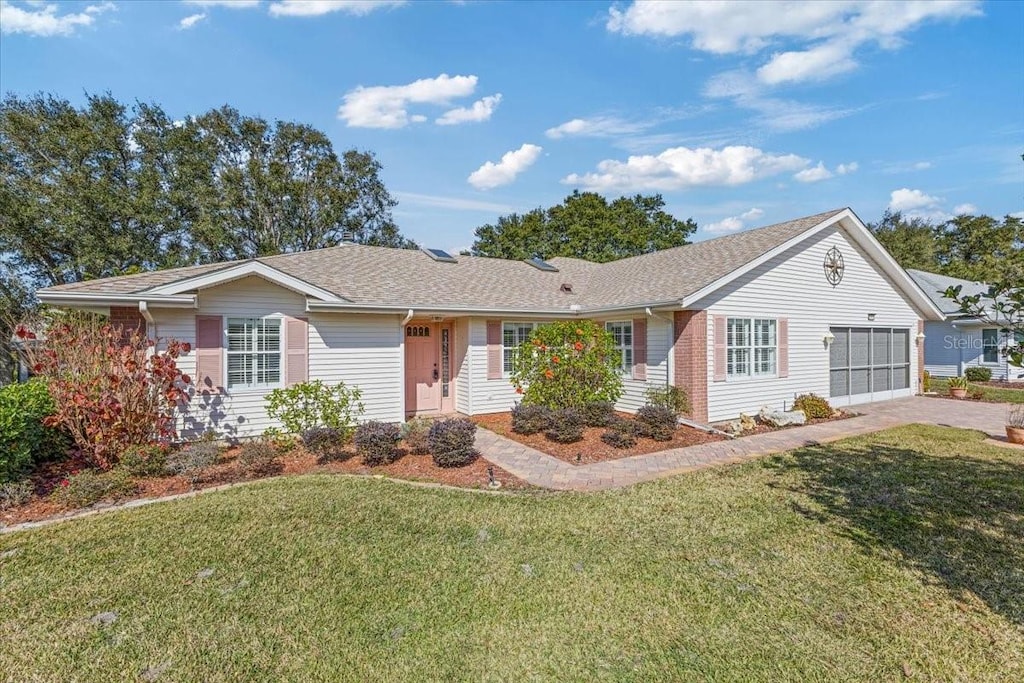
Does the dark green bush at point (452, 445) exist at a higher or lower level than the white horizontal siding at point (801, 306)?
lower

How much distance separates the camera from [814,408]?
11.9 metres

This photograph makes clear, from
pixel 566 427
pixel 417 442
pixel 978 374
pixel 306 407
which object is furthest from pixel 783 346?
pixel 978 374

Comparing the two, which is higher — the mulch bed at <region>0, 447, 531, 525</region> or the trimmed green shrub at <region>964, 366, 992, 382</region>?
the trimmed green shrub at <region>964, 366, 992, 382</region>

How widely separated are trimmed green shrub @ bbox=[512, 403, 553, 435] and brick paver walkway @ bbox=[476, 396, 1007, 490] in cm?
43

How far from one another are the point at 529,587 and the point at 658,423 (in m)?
6.17

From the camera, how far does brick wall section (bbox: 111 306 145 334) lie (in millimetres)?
8461

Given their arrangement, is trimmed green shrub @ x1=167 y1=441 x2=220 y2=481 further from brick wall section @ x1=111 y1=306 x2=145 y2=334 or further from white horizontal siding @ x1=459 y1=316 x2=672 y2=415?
white horizontal siding @ x1=459 y1=316 x2=672 y2=415

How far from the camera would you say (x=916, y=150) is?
43.6 ft

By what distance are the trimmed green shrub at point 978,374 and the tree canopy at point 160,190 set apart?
31147 millimetres

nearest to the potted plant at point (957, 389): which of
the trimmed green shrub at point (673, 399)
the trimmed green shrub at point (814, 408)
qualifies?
the trimmed green shrub at point (814, 408)

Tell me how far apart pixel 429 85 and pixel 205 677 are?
17148 mm

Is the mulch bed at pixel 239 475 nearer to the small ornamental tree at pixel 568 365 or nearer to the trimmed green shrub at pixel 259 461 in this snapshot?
the trimmed green shrub at pixel 259 461

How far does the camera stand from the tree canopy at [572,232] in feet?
113

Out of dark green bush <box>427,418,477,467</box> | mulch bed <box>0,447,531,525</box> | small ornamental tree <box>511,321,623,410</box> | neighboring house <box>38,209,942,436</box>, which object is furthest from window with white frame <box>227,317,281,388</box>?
small ornamental tree <box>511,321,623,410</box>
